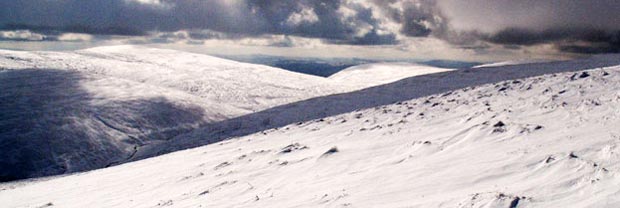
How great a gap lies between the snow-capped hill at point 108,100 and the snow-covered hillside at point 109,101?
65 mm

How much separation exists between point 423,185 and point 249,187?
4.17 meters

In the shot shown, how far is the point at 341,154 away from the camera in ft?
42.1

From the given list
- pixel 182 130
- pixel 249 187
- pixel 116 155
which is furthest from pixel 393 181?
pixel 182 130

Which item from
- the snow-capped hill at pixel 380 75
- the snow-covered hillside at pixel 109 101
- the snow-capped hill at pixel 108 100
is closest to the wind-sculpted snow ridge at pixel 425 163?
the snow-covered hillside at pixel 109 101

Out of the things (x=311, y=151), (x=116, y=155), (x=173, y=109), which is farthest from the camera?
(x=173, y=109)

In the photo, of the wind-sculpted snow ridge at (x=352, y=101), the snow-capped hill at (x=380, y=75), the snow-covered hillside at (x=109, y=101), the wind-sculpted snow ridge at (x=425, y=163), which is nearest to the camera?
the wind-sculpted snow ridge at (x=425, y=163)

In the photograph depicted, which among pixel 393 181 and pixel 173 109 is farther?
pixel 173 109

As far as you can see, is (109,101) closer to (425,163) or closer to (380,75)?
(425,163)

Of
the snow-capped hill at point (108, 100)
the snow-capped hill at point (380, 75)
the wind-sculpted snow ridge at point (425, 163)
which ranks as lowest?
the snow-capped hill at point (380, 75)

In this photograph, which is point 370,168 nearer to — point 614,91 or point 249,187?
point 249,187

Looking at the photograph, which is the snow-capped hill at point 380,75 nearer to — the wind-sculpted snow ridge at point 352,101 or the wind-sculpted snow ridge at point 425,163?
the wind-sculpted snow ridge at point 352,101

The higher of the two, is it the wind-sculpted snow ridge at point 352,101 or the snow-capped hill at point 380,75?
the wind-sculpted snow ridge at point 352,101

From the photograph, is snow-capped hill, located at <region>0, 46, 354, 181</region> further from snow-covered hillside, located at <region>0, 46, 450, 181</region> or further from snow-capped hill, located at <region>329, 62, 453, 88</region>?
snow-capped hill, located at <region>329, 62, 453, 88</region>

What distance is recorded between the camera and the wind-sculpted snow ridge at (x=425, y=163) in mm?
7426
